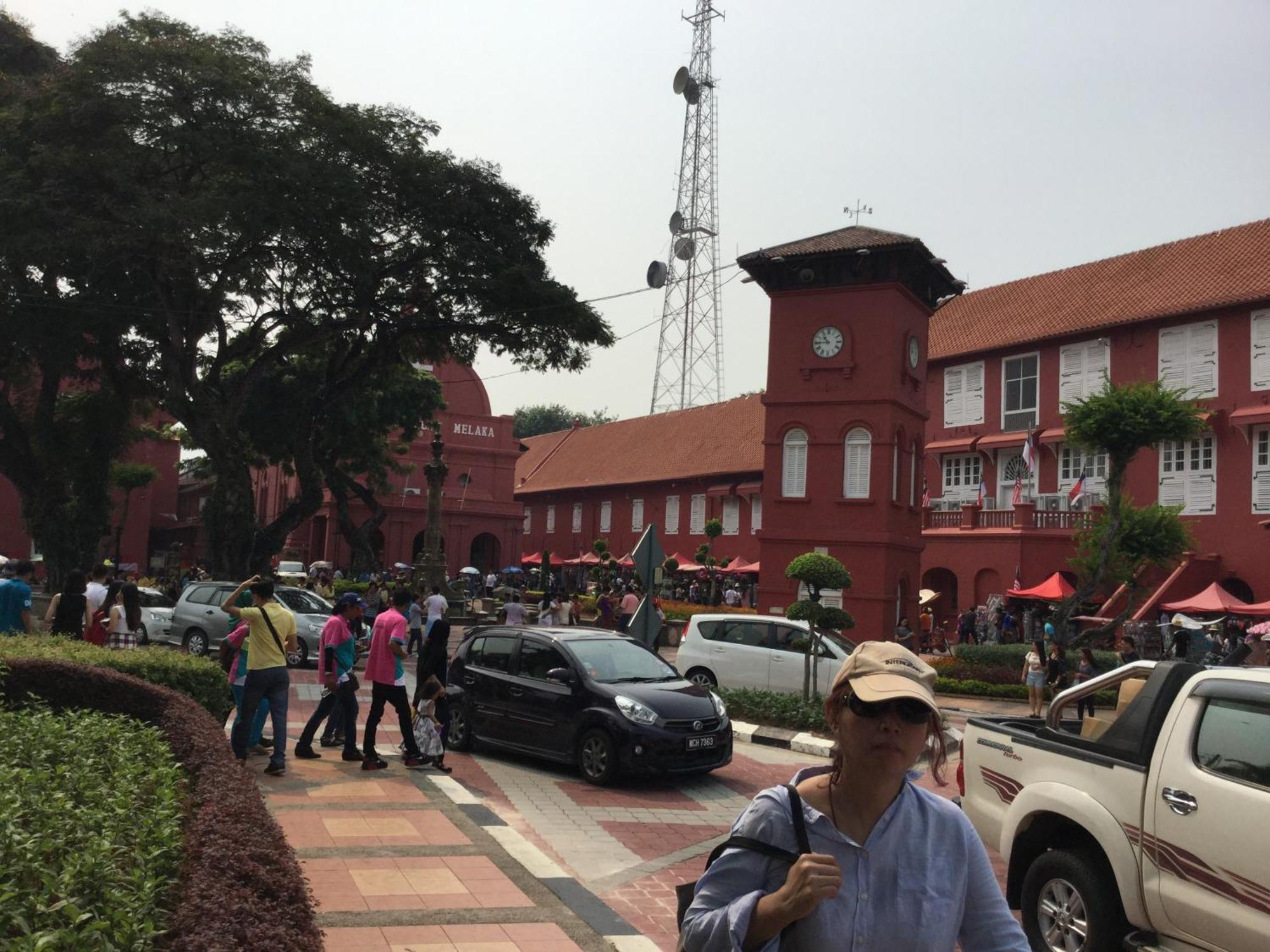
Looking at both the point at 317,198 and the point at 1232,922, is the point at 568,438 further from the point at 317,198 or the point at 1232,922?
the point at 1232,922

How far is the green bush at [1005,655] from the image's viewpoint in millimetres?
25391

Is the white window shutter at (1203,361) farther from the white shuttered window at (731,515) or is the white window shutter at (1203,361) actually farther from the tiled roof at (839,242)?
the white shuttered window at (731,515)

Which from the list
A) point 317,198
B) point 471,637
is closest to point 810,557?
point 471,637

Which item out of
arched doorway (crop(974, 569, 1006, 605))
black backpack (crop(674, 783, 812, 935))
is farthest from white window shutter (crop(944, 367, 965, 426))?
black backpack (crop(674, 783, 812, 935))

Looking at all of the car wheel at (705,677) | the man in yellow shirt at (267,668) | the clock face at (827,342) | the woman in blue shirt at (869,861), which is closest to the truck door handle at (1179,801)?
the woman in blue shirt at (869,861)

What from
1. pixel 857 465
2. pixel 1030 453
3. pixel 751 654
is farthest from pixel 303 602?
pixel 1030 453

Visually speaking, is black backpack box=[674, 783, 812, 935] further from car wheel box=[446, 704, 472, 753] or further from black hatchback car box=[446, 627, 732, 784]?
car wheel box=[446, 704, 472, 753]

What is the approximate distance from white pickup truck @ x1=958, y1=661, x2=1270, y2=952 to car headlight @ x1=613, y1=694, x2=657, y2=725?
15.8 feet

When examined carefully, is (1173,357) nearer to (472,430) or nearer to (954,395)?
(954,395)

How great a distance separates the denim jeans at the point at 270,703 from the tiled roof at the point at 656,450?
38122mm

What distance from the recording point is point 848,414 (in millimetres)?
30609

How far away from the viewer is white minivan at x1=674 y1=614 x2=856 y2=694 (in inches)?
714

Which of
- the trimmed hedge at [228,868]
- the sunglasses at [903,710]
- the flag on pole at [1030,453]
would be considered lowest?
the trimmed hedge at [228,868]

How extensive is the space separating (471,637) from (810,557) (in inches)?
440
